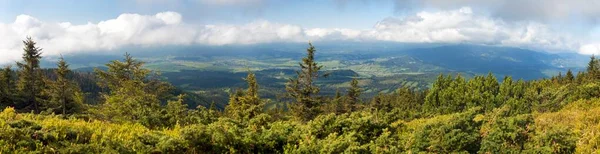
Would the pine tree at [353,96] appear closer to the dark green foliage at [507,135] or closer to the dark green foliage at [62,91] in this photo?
the dark green foliage at [62,91]

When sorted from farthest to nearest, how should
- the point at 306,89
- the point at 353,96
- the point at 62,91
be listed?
the point at 353,96
the point at 62,91
the point at 306,89

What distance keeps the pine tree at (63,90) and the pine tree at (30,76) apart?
3.69m

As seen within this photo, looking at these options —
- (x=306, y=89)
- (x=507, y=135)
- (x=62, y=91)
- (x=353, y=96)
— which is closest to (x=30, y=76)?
(x=62, y=91)

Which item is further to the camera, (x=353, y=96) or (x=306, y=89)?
(x=353, y=96)

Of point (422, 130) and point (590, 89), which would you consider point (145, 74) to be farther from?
point (590, 89)

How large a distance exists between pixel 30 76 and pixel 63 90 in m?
7.56

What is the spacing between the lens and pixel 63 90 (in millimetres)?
34594

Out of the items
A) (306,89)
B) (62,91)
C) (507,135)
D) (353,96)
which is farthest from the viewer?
(353,96)

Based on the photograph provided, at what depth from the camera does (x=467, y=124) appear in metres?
7.74

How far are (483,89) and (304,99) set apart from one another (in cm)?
Result: 5653

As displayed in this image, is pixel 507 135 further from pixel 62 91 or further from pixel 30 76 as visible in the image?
pixel 30 76

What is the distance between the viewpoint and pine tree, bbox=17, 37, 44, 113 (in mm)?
37281

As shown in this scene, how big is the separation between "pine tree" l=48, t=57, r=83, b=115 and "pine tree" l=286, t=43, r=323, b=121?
851 inches

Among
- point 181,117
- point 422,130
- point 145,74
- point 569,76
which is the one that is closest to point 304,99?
point 145,74
